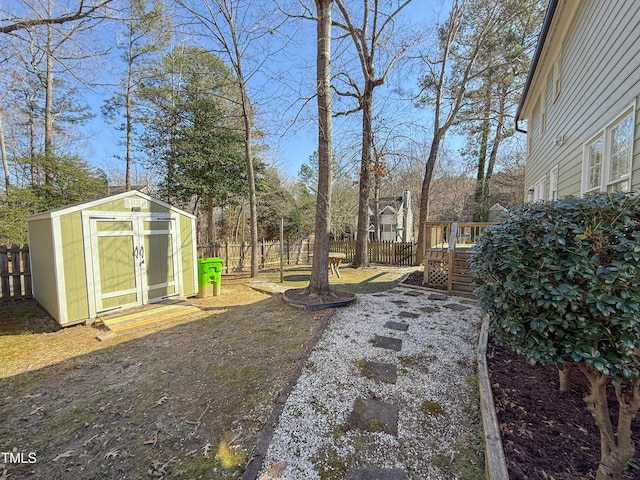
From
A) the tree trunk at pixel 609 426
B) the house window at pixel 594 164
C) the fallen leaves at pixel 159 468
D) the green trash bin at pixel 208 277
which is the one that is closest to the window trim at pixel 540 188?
the house window at pixel 594 164

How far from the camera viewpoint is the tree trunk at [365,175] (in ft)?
31.1

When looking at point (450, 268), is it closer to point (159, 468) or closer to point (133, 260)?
point (159, 468)

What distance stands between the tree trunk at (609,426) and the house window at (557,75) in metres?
6.45

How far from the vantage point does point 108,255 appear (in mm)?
4957

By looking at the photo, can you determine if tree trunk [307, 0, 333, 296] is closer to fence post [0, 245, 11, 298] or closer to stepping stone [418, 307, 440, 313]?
stepping stone [418, 307, 440, 313]

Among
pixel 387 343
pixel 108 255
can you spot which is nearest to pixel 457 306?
pixel 387 343

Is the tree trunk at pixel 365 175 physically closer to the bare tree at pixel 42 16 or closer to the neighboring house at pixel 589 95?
the neighboring house at pixel 589 95

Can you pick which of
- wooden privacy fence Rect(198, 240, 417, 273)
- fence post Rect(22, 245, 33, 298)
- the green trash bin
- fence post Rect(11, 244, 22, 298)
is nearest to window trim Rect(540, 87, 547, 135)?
wooden privacy fence Rect(198, 240, 417, 273)

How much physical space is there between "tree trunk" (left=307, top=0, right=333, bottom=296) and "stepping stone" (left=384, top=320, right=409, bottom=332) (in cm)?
163

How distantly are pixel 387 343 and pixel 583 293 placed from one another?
2.63 m

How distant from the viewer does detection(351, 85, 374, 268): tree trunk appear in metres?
9.47

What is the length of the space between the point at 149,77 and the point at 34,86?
4549 millimetres

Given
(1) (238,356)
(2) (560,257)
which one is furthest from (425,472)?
(1) (238,356)

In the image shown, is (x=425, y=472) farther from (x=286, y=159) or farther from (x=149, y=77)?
(x=286, y=159)
